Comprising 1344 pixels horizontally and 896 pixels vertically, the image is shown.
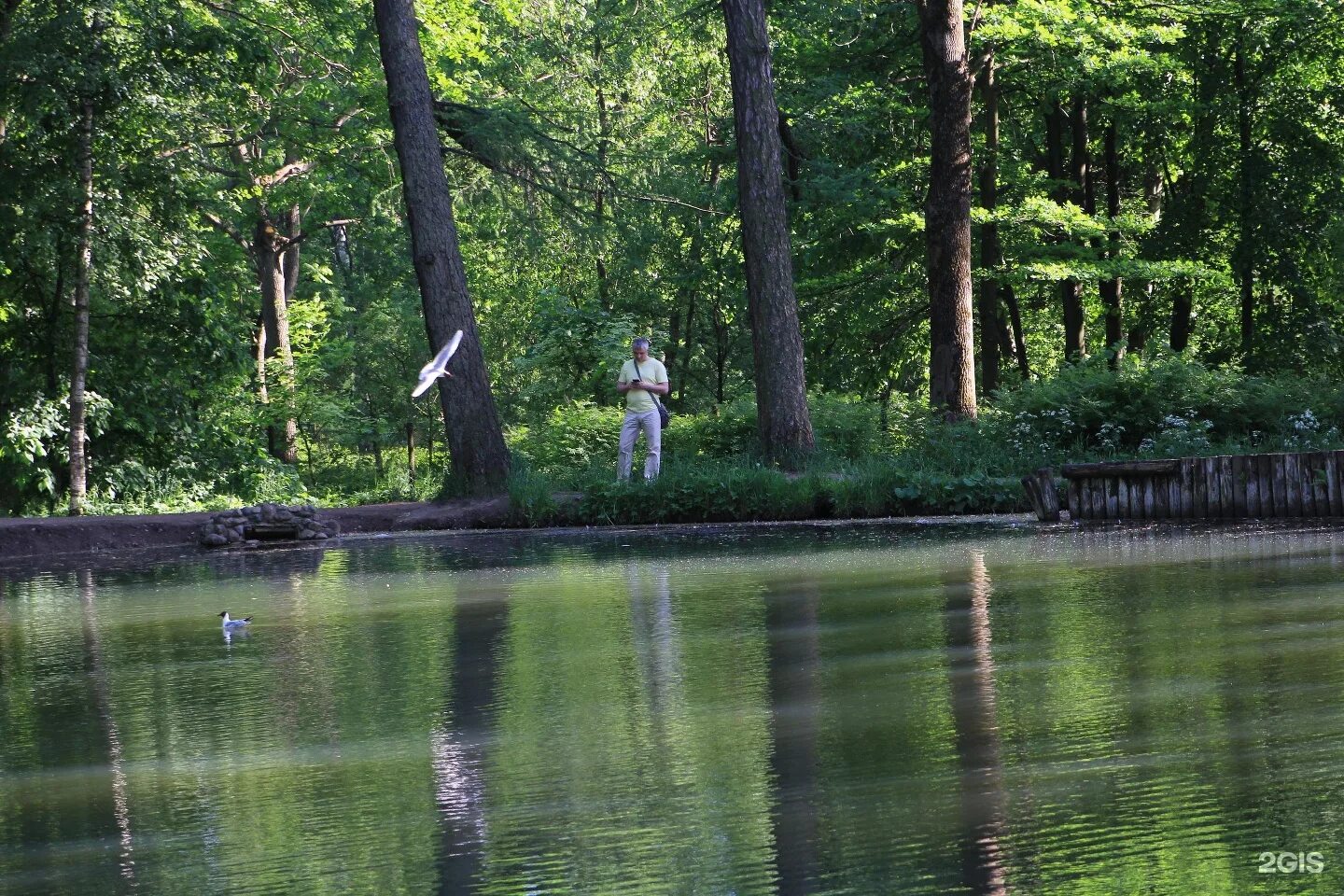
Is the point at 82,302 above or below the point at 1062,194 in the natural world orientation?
below

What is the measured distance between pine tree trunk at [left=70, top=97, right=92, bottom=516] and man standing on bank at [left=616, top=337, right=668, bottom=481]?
8.28 metres

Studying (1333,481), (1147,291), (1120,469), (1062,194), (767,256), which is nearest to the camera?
(1333,481)

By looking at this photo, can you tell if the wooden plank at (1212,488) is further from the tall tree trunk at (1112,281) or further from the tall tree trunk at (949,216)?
the tall tree trunk at (1112,281)

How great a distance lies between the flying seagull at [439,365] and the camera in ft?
56.7

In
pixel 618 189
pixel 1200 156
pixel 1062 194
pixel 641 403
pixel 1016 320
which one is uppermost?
pixel 1200 156

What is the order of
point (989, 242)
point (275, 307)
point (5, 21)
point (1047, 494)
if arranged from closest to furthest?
point (1047, 494) < point (5, 21) < point (989, 242) < point (275, 307)

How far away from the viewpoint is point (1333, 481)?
13164mm

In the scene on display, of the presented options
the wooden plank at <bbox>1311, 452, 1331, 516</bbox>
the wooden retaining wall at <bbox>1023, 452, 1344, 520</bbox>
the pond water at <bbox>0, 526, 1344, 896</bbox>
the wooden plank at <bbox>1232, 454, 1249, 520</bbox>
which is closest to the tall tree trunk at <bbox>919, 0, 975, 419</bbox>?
the wooden retaining wall at <bbox>1023, 452, 1344, 520</bbox>

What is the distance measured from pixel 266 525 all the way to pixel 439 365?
265 centimetres

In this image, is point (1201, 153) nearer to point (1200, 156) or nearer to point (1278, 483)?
point (1200, 156)

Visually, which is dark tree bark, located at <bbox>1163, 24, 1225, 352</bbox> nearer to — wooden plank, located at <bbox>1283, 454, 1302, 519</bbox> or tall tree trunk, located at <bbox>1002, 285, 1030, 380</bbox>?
tall tree trunk, located at <bbox>1002, 285, 1030, 380</bbox>

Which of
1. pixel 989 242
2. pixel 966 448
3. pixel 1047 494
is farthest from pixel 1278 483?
pixel 989 242

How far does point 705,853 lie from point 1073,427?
629 inches

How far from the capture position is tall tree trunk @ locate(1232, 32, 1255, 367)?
3014cm
